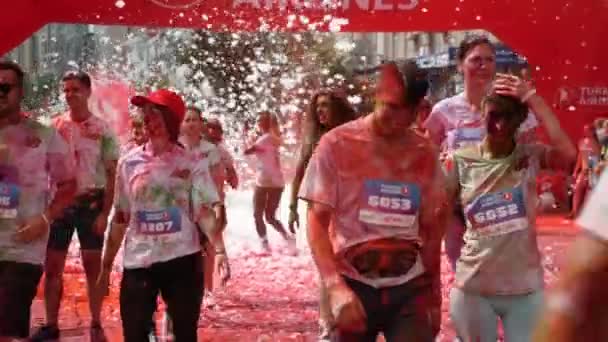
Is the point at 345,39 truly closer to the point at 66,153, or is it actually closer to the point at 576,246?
the point at 66,153

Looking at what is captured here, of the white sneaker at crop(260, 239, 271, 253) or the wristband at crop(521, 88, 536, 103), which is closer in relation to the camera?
the wristband at crop(521, 88, 536, 103)

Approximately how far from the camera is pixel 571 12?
16.8 feet

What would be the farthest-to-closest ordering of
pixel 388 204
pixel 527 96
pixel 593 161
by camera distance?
pixel 593 161 → pixel 527 96 → pixel 388 204

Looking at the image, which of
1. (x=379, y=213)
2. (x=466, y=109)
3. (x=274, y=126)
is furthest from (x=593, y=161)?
(x=379, y=213)

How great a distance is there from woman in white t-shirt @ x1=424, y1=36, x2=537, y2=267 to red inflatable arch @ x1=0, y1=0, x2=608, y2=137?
2.22 ft

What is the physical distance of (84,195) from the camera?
5172 mm

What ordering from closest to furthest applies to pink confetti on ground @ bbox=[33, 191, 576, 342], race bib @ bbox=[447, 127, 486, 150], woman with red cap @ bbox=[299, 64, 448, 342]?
1. woman with red cap @ bbox=[299, 64, 448, 342]
2. race bib @ bbox=[447, 127, 486, 150]
3. pink confetti on ground @ bbox=[33, 191, 576, 342]

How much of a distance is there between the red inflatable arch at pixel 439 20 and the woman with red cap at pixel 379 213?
221 centimetres

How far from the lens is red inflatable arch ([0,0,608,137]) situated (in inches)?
201

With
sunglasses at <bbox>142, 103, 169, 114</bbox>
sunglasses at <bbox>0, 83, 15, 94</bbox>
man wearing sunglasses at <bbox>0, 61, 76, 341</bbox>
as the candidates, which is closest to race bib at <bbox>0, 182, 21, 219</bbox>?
man wearing sunglasses at <bbox>0, 61, 76, 341</bbox>

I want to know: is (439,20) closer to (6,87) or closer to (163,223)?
(163,223)

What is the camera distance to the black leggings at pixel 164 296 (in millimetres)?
3619

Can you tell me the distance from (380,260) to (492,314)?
25.8 inches

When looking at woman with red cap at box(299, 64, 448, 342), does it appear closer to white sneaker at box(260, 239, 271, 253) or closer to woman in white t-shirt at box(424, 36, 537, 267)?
woman in white t-shirt at box(424, 36, 537, 267)
